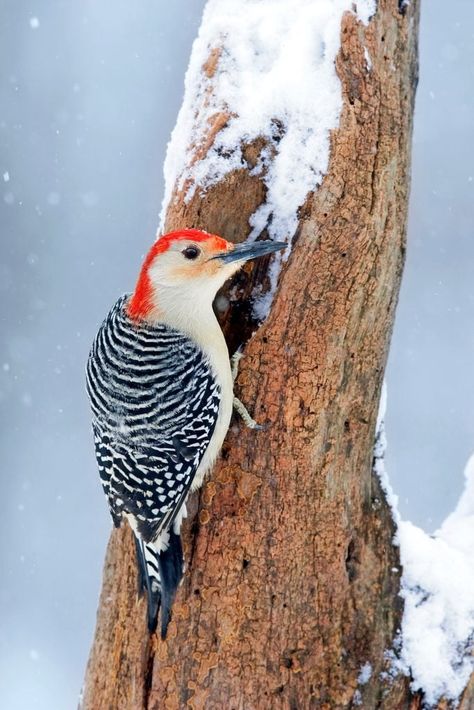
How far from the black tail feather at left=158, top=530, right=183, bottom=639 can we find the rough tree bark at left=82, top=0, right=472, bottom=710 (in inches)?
1.5

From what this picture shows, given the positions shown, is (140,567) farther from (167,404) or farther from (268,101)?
(268,101)

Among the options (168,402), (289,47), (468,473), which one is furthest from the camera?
(468,473)

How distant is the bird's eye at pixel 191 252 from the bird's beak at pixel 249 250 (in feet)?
0.20

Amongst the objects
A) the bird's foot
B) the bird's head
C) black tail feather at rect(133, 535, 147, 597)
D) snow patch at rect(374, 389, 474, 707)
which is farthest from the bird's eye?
black tail feather at rect(133, 535, 147, 597)

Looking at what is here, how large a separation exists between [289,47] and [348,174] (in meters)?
0.59

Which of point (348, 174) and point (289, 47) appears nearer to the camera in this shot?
point (348, 174)

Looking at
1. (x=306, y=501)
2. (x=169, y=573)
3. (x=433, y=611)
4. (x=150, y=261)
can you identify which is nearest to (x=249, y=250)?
(x=150, y=261)

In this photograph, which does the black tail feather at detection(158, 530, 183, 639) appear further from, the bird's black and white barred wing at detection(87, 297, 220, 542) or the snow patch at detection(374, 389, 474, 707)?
the snow patch at detection(374, 389, 474, 707)

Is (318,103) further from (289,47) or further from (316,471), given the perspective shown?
(316,471)

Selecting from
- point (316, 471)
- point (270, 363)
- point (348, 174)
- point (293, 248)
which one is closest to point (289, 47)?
point (348, 174)

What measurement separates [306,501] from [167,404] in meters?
0.58

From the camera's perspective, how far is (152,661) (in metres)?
3.16

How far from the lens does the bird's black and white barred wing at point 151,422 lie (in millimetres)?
3045

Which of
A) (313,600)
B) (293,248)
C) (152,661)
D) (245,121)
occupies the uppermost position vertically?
(245,121)
